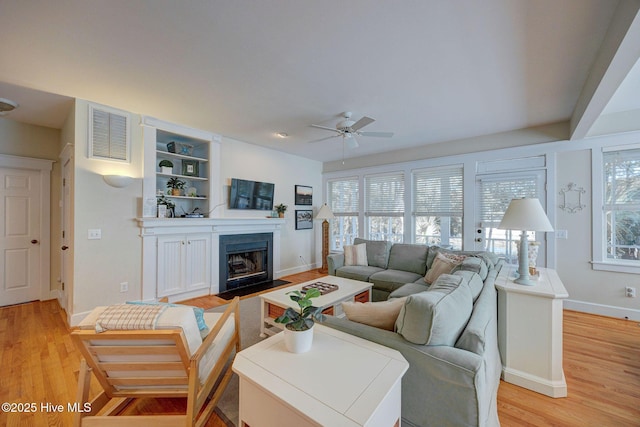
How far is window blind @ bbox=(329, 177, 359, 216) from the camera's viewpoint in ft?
19.4

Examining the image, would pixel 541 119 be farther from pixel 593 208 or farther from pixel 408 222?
pixel 408 222

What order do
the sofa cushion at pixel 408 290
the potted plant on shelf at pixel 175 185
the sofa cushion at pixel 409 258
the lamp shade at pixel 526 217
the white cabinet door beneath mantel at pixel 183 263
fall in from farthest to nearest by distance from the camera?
the potted plant on shelf at pixel 175 185
the sofa cushion at pixel 409 258
the white cabinet door beneath mantel at pixel 183 263
the sofa cushion at pixel 408 290
the lamp shade at pixel 526 217

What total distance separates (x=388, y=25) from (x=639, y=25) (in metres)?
1.40

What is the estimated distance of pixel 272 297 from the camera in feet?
8.63

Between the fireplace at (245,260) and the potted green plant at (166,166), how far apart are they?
1.30 m

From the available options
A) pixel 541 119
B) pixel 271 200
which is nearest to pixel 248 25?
pixel 271 200

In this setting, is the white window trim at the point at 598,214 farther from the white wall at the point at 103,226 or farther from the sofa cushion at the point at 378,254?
the white wall at the point at 103,226

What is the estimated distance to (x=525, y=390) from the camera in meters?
1.91

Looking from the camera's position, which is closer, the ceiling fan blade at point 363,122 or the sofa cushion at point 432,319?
the sofa cushion at point 432,319

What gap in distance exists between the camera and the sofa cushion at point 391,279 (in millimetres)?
3390

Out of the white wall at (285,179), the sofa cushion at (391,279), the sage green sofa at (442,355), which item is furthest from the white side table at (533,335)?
the white wall at (285,179)

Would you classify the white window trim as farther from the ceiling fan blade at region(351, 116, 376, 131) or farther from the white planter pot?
the white planter pot

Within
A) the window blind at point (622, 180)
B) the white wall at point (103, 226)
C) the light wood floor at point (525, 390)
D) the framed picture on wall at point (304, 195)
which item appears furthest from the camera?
the framed picture on wall at point (304, 195)

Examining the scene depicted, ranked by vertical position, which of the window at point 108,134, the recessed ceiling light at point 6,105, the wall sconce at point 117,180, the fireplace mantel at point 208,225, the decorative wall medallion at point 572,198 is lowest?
the fireplace mantel at point 208,225
